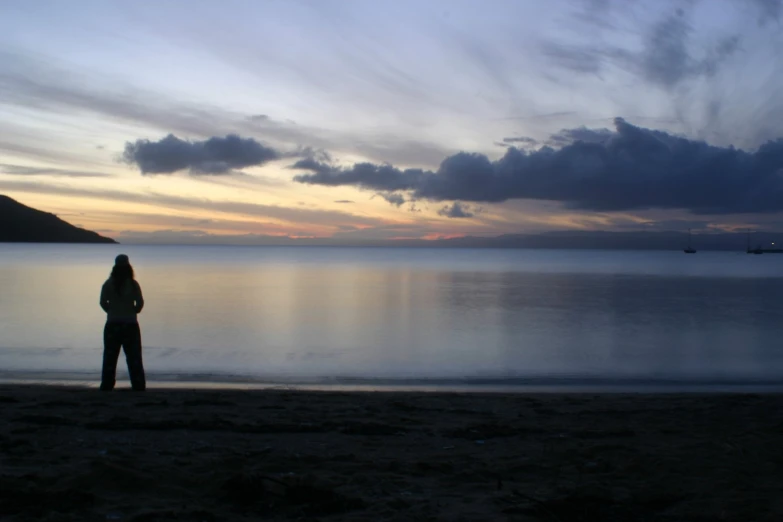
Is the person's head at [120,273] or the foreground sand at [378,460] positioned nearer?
the foreground sand at [378,460]

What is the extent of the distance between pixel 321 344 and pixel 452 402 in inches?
384

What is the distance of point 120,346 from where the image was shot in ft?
30.2

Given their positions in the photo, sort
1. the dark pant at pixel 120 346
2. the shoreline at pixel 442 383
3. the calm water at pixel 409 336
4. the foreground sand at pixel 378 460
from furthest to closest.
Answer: the calm water at pixel 409 336, the shoreline at pixel 442 383, the dark pant at pixel 120 346, the foreground sand at pixel 378 460

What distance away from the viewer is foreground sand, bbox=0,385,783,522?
452 centimetres

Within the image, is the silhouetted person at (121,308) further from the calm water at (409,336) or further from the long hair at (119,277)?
the calm water at (409,336)

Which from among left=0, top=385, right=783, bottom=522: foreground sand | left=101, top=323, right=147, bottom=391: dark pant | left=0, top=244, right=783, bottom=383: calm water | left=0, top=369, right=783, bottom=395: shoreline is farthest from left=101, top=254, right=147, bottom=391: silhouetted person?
left=0, top=244, right=783, bottom=383: calm water

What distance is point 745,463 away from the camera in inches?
225

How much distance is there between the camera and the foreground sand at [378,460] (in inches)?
178

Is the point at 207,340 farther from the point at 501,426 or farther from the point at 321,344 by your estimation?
the point at 501,426

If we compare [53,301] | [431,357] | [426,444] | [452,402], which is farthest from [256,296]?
[426,444]

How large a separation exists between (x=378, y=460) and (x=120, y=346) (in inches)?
202

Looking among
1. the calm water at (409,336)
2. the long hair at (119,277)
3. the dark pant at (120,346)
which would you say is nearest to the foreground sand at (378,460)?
the dark pant at (120,346)

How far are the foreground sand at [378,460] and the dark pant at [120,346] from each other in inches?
23.8

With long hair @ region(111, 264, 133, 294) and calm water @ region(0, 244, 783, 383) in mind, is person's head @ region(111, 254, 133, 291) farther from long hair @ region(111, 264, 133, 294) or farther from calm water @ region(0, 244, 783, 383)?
calm water @ region(0, 244, 783, 383)
